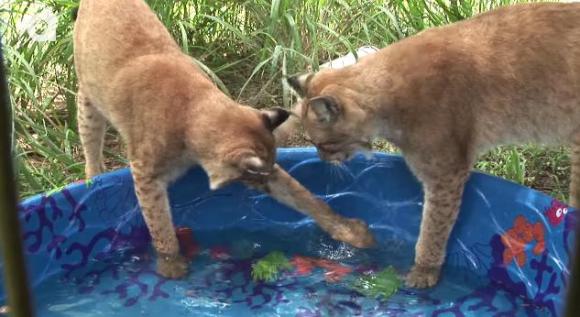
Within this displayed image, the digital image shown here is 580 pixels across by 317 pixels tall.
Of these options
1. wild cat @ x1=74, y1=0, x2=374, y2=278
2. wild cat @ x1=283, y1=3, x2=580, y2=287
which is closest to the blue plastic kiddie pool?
wild cat @ x1=74, y1=0, x2=374, y2=278

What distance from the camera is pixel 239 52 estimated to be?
20.0ft

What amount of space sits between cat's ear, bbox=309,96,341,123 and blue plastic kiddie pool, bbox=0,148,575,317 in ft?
3.04

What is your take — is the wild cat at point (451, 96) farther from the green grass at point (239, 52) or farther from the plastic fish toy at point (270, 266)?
the green grass at point (239, 52)

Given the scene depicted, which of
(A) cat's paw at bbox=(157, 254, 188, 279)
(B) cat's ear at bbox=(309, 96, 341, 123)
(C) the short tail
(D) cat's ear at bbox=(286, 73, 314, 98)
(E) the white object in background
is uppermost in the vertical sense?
(C) the short tail

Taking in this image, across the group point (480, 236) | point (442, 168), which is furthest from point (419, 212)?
point (442, 168)

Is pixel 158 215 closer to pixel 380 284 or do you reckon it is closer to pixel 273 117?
pixel 273 117

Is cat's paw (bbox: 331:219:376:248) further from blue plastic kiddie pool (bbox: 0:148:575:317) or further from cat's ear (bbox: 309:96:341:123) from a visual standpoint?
cat's ear (bbox: 309:96:341:123)

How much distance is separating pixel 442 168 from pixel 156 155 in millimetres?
1468

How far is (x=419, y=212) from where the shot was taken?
4578 millimetres

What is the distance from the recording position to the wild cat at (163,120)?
3.74m

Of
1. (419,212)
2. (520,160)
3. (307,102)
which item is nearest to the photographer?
(307,102)

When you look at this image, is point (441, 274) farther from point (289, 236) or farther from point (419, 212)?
point (289, 236)

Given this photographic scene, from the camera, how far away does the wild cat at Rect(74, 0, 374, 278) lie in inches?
147

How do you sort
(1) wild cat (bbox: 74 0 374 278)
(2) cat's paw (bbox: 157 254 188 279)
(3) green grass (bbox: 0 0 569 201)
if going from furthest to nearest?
(3) green grass (bbox: 0 0 569 201) → (2) cat's paw (bbox: 157 254 188 279) → (1) wild cat (bbox: 74 0 374 278)
